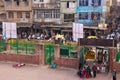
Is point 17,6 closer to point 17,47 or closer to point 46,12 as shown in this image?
point 46,12

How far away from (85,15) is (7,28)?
14386mm

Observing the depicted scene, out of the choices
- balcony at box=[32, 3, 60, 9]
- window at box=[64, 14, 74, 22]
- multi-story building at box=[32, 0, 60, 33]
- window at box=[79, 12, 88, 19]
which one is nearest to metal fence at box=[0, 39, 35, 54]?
multi-story building at box=[32, 0, 60, 33]

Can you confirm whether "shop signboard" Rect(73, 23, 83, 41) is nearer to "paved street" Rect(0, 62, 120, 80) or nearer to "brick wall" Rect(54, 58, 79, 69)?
"brick wall" Rect(54, 58, 79, 69)

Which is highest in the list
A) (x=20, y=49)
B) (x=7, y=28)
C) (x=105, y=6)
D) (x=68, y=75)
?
(x=105, y=6)

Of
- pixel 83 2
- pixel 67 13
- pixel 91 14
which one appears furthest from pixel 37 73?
pixel 83 2

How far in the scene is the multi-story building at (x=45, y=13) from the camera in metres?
46.2

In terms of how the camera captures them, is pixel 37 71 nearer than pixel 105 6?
Yes

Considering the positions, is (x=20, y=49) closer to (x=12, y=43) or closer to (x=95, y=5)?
(x=12, y=43)

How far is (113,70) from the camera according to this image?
82.4 ft

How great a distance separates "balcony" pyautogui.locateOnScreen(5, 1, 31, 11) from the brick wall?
21374mm

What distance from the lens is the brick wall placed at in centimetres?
2702

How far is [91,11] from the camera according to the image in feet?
146

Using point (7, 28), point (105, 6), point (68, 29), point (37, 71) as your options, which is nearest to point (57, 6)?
point (68, 29)

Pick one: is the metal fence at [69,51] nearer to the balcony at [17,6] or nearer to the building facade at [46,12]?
the building facade at [46,12]
